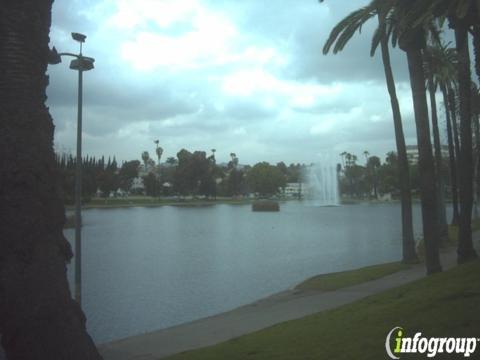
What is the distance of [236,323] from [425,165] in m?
7.77

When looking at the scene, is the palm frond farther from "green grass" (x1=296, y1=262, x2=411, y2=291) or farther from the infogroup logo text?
the infogroup logo text

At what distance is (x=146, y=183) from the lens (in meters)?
167

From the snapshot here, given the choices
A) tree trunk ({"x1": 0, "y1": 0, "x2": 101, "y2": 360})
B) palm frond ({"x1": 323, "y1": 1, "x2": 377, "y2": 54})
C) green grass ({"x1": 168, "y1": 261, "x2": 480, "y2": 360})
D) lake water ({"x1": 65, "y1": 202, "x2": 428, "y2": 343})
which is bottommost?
lake water ({"x1": 65, "y1": 202, "x2": 428, "y2": 343})

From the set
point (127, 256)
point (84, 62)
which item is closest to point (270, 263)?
point (127, 256)

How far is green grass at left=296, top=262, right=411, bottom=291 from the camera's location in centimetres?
1728

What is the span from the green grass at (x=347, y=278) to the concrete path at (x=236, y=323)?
2.17 ft

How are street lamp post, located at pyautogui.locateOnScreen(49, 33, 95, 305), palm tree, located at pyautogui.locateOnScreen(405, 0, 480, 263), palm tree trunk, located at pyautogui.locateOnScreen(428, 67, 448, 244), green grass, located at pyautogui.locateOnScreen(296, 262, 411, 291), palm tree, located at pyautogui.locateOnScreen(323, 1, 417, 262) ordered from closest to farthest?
palm tree, located at pyautogui.locateOnScreen(405, 0, 480, 263), street lamp post, located at pyautogui.locateOnScreen(49, 33, 95, 305), green grass, located at pyautogui.locateOnScreen(296, 262, 411, 291), palm tree, located at pyautogui.locateOnScreen(323, 1, 417, 262), palm tree trunk, located at pyautogui.locateOnScreen(428, 67, 448, 244)

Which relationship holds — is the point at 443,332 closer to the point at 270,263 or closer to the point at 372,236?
the point at 270,263

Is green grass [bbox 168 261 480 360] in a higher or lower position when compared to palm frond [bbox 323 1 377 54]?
lower

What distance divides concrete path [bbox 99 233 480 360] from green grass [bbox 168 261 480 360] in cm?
145

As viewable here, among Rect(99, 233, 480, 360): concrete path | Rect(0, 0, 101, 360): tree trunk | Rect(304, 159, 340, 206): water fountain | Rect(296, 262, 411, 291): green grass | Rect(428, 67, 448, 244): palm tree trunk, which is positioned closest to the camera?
Rect(0, 0, 101, 360): tree trunk

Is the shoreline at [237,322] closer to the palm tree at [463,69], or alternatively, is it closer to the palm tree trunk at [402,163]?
the palm tree at [463,69]

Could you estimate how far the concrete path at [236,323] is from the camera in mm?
10594

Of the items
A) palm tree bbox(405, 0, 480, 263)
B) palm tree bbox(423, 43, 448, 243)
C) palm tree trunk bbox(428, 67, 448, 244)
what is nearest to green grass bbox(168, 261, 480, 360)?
palm tree bbox(405, 0, 480, 263)
